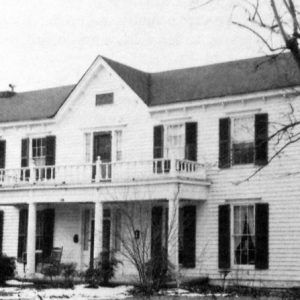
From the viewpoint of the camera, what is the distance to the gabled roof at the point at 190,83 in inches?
985

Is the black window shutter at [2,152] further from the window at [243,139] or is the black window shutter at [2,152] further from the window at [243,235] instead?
the window at [243,139]

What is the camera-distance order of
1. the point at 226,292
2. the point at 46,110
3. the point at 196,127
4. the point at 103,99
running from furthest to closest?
the point at 46,110 → the point at 103,99 → the point at 196,127 → the point at 226,292

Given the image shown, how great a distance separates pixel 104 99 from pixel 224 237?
7.69 meters

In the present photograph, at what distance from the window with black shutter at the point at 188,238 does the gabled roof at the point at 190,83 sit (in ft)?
13.6

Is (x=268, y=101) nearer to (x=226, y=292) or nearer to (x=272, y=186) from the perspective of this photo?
(x=272, y=186)

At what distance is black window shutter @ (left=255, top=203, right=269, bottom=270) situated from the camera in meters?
23.8

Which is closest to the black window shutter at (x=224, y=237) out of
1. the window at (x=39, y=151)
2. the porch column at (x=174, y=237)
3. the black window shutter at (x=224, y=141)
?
the black window shutter at (x=224, y=141)

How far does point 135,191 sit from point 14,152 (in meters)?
8.34

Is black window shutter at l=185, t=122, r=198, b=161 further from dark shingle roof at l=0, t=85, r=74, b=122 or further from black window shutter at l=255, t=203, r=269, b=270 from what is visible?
dark shingle roof at l=0, t=85, r=74, b=122

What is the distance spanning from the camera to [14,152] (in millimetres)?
31016

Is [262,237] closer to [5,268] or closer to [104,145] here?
[104,145]

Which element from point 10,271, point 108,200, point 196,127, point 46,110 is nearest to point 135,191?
point 108,200

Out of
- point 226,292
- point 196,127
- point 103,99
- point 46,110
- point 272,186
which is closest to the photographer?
point 226,292

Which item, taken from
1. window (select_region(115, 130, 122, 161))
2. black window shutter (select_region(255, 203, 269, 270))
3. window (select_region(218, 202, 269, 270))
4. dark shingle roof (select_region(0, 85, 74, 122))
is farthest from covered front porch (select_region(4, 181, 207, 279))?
dark shingle roof (select_region(0, 85, 74, 122))
